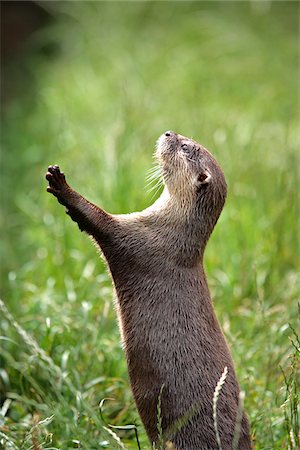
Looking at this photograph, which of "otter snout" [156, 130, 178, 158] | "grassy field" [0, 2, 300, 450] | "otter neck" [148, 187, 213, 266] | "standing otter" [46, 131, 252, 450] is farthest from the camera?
"grassy field" [0, 2, 300, 450]

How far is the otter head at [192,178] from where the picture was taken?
2953 mm

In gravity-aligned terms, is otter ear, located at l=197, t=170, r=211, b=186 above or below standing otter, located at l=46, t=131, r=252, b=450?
above

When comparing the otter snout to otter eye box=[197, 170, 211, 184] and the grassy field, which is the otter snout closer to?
otter eye box=[197, 170, 211, 184]

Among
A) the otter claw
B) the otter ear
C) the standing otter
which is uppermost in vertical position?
the otter ear

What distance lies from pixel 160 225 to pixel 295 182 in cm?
216

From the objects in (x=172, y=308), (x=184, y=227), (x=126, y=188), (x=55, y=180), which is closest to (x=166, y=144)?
(x=184, y=227)

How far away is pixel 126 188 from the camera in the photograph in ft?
16.8

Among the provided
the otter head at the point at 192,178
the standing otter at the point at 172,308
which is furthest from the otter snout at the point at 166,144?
the standing otter at the point at 172,308

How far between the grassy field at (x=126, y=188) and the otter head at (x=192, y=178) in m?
0.40

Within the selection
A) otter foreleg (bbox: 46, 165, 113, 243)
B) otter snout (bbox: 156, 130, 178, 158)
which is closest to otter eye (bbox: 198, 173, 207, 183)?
otter snout (bbox: 156, 130, 178, 158)

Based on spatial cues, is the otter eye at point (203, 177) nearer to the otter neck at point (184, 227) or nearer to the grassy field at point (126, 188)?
the otter neck at point (184, 227)

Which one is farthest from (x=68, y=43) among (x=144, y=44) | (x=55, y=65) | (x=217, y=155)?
(x=217, y=155)

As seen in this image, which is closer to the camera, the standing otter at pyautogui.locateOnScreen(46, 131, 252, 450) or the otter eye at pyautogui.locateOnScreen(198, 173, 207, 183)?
the standing otter at pyautogui.locateOnScreen(46, 131, 252, 450)

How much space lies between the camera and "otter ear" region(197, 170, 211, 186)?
2.95 metres
